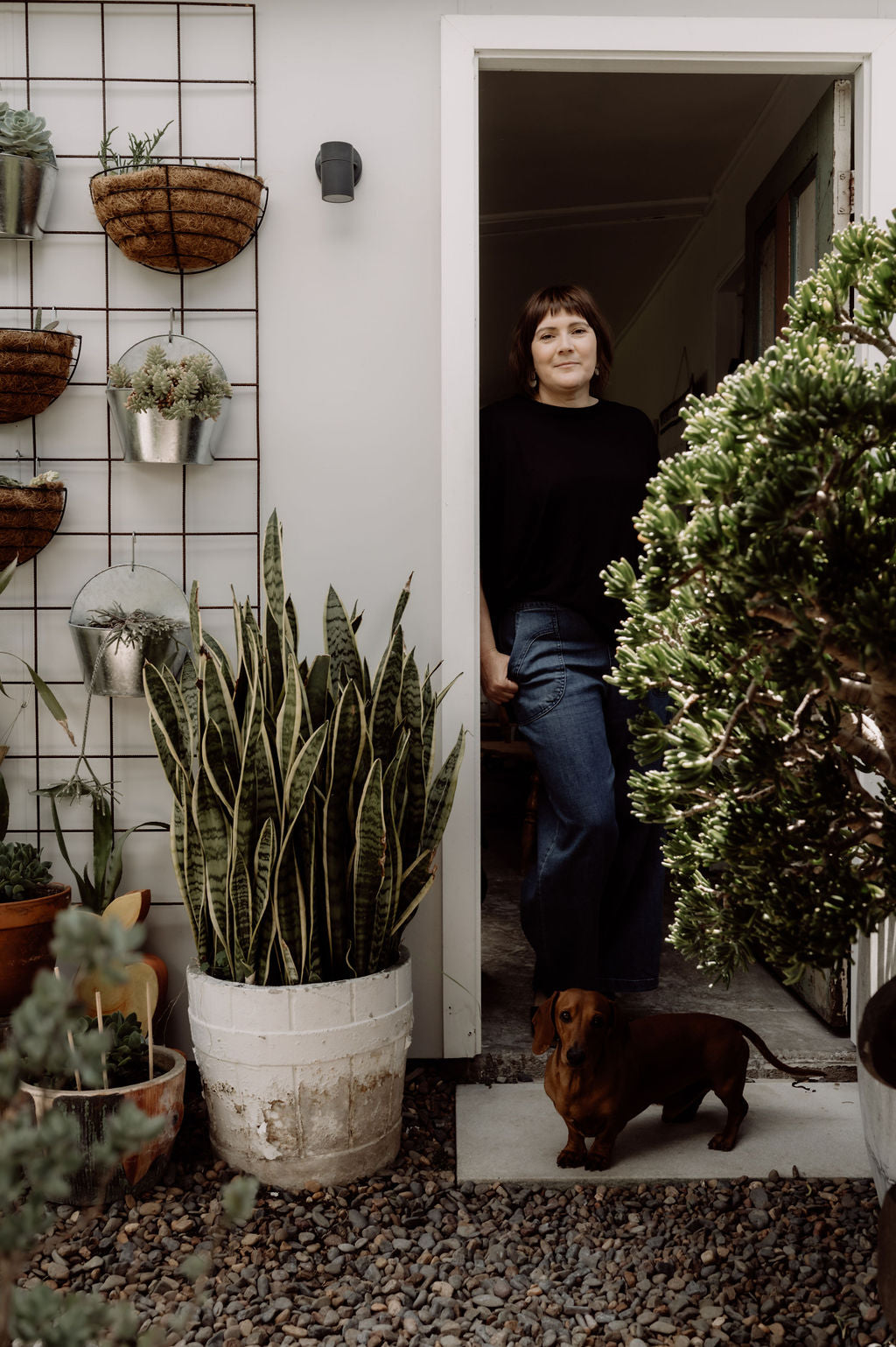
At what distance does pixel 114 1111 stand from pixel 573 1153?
0.91 metres

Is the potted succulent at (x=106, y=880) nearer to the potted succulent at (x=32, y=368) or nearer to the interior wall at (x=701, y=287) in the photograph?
the potted succulent at (x=32, y=368)

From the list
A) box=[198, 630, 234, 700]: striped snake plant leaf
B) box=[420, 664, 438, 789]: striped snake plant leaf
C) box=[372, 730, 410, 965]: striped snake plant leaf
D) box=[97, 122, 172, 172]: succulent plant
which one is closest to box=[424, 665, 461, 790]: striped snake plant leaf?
box=[420, 664, 438, 789]: striped snake plant leaf

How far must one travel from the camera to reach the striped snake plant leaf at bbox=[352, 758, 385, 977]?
215 centimetres

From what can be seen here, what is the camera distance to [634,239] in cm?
602

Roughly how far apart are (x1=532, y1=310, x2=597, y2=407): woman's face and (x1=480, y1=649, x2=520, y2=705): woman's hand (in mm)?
677

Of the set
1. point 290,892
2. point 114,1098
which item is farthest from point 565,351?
point 114,1098

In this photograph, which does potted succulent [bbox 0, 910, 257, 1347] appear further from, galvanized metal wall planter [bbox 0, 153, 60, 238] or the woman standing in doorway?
galvanized metal wall planter [bbox 0, 153, 60, 238]

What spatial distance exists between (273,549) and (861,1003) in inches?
67.7

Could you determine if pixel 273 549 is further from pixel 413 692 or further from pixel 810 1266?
pixel 810 1266

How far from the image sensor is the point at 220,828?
2.23m

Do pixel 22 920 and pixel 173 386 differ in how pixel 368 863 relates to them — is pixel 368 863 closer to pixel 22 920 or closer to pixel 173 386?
pixel 22 920

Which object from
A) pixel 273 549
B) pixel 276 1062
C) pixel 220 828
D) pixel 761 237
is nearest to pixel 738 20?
pixel 761 237

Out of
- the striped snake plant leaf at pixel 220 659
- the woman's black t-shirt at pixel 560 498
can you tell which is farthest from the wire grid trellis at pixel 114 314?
the woman's black t-shirt at pixel 560 498

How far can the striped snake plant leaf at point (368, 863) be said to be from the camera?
2.15m
